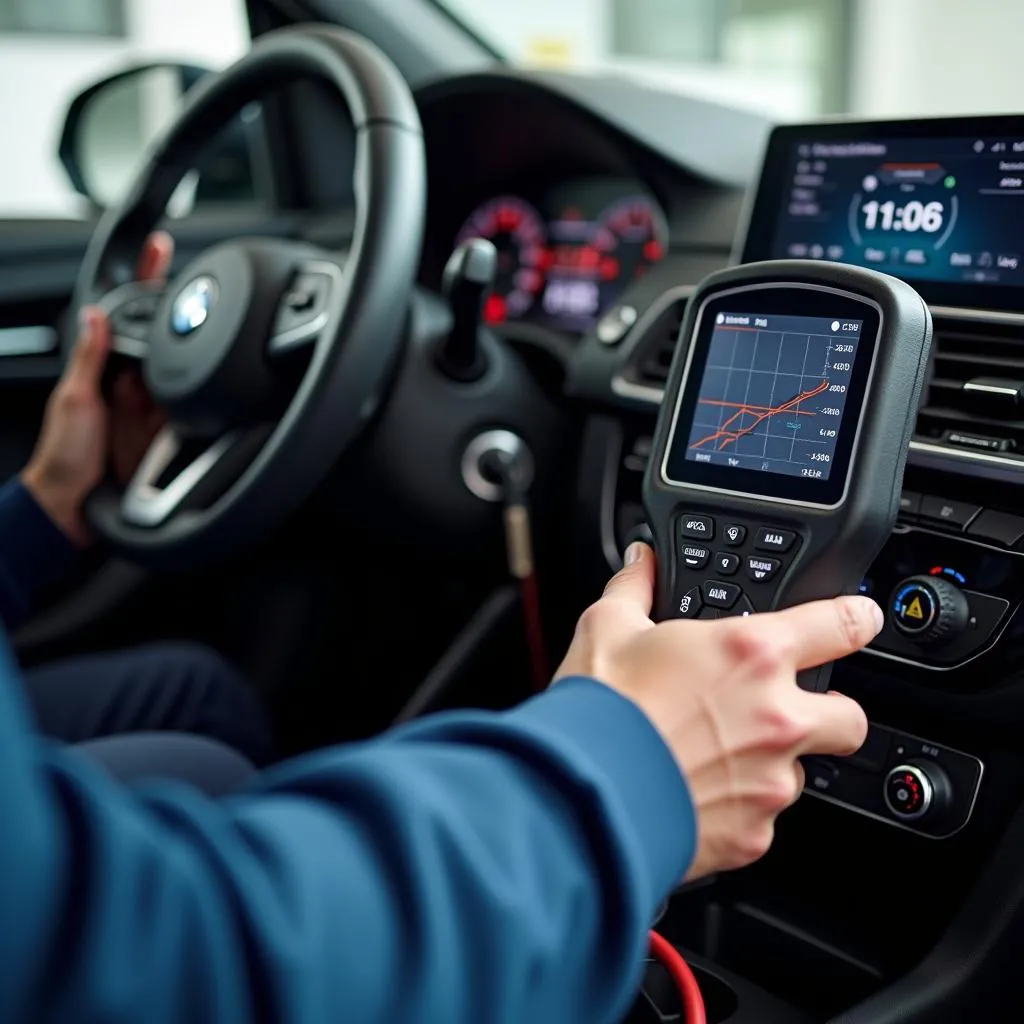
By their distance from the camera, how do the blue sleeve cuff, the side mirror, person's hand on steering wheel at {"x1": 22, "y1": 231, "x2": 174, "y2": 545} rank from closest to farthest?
the blue sleeve cuff, person's hand on steering wheel at {"x1": 22, "y1": 231, "x2": 174, "y2": 545}, the side mirror

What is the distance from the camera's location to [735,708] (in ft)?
1.65

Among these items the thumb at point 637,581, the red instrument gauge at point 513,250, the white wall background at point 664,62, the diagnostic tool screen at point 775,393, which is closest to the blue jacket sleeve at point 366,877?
the thumb at point 637,581

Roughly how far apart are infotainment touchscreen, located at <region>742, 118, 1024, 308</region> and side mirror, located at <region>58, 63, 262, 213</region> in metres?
1.02

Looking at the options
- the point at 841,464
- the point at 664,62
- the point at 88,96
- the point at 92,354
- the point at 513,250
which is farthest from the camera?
the point at 664,62

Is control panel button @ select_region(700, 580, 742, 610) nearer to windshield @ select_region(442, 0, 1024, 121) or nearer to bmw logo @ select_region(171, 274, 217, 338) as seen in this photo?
windshield @ select_region(442, 0, 1024, 121)

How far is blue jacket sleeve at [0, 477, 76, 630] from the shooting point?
111cm

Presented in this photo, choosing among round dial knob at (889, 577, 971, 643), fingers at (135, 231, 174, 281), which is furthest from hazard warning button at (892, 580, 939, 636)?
fingers at (135, 231, 174, 281)

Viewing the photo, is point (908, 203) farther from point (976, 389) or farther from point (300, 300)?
point (300, 300)

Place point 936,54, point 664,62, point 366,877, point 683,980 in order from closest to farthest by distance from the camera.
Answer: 1. point 366,877
2. point 683,980
3. point 936,54
4. point 664,62

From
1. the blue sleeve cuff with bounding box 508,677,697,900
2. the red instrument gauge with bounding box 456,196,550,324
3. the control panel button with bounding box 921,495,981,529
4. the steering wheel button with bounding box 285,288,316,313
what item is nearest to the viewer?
the blue sleeve cuff with bounding box 508,677,697,900

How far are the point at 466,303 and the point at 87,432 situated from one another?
36cm

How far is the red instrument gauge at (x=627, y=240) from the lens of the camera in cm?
139

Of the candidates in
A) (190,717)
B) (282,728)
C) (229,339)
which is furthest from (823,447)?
(282,728)

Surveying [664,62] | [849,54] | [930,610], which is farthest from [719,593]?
[664,62]
